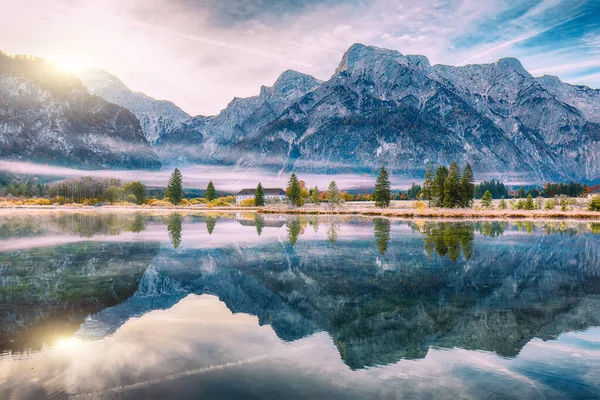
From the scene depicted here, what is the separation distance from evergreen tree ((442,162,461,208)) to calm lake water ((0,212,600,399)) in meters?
83.0

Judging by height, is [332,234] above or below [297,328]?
below

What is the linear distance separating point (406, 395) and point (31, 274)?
20291 millimetres

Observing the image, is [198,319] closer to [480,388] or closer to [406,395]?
[406,395]

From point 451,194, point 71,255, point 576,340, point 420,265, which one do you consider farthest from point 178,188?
point 576,340

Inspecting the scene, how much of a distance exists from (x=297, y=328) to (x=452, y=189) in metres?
103

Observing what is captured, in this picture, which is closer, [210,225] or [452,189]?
[210,225]

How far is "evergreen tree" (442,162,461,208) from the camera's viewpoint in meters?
106

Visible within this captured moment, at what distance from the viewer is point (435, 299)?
1656cm

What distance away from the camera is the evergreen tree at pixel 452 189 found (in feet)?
349

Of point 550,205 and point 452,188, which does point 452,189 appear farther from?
point 550,205

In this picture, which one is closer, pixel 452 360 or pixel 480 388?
pixel 480 388

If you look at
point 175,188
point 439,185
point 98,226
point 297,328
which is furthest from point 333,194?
point 297,328

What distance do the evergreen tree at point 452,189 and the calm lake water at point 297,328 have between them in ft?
272

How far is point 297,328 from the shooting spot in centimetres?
1320
